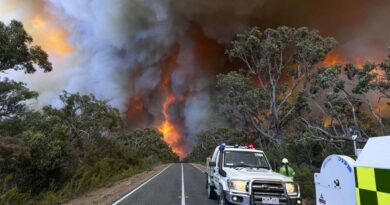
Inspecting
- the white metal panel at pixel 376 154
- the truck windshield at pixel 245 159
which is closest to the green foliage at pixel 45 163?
the truck windshield at pixel 245 159

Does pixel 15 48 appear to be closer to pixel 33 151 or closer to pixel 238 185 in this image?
pixel 33 151

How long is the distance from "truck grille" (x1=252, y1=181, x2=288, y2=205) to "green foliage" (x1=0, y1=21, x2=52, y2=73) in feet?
54.2

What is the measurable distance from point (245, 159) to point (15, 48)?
15.1 meters

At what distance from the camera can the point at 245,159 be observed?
1278 centimetres

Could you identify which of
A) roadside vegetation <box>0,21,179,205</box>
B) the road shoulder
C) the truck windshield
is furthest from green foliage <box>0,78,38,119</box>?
the truck windshield

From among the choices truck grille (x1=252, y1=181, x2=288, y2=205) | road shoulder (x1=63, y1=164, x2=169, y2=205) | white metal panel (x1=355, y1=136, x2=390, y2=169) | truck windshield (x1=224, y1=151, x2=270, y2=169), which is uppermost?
white metal panel (x1=355, y1=136, x2=390, y2=169)

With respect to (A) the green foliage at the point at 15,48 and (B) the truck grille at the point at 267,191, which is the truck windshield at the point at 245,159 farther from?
(A) the green foliage at the point at 15,48

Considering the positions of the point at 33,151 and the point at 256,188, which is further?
the point at 33,151

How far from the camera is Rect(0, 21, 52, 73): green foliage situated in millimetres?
20594

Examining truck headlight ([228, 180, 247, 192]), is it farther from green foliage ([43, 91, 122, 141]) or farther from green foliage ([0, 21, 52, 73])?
green foliage ([43, 91, 122, 141])

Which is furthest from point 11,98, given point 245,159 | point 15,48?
point 245,159

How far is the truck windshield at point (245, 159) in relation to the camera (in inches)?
493

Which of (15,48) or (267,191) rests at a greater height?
(15,48)

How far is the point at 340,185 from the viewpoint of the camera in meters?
3.31
